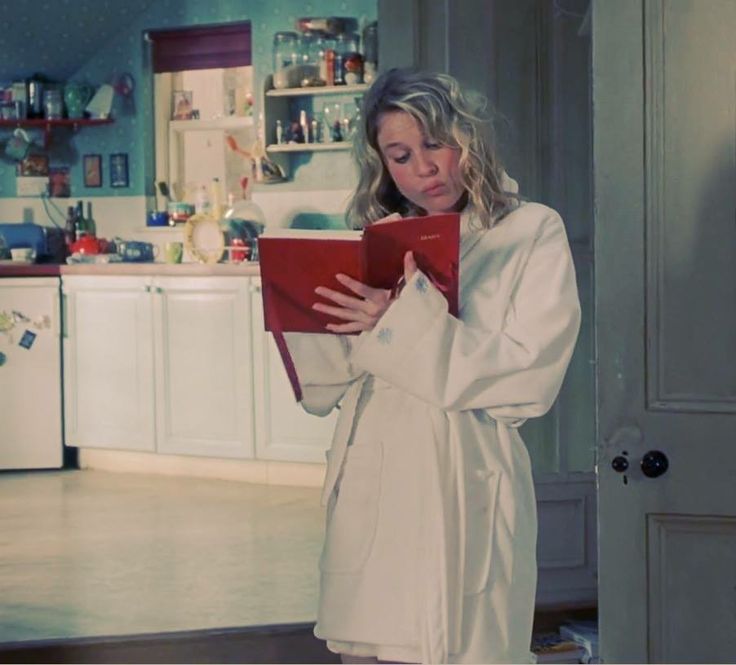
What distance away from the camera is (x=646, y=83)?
244 cm

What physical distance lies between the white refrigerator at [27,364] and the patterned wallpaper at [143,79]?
41.5 inches

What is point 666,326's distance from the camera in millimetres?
2457

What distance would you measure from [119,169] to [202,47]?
788 mm

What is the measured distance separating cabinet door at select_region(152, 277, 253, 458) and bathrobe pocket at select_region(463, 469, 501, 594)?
4412mm

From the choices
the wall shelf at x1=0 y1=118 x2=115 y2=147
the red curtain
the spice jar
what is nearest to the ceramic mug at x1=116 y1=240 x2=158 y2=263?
the wall shelf at x1=0 y1=118 x2=115 y2=147

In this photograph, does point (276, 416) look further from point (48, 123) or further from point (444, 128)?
point (444, 128)

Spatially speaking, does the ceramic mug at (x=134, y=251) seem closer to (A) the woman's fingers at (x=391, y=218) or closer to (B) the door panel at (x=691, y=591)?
(B) the door panel at (x=691, y=591)

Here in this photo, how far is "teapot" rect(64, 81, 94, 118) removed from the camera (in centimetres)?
742

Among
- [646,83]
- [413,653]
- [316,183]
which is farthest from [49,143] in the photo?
[413,653]

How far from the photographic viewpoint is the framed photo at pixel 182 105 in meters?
7.53

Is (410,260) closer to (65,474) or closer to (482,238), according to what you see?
(482,238)

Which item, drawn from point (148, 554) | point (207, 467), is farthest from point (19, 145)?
point (148, 554)

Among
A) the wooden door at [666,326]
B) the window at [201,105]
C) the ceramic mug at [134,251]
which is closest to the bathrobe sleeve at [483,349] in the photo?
the wooden door at [666,326]

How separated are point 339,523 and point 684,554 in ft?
2.59
